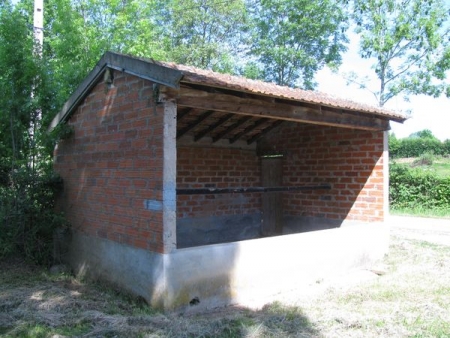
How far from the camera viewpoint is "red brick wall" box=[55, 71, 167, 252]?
5016mm

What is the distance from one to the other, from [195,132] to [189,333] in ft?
15.9

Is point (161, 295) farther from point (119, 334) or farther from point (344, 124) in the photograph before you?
point (344, 124)

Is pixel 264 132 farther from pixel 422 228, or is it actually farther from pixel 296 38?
pixel 296 38

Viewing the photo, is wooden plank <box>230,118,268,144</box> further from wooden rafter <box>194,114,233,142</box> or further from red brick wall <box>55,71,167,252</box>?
red brick wall <box>55,71,167,252</box>

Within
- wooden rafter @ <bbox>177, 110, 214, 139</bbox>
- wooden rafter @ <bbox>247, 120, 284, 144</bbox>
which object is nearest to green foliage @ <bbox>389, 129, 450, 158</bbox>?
wooden rafter @ <bbox>247, 120, 284, 144</bbox>

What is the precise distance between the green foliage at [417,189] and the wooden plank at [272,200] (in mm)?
8955

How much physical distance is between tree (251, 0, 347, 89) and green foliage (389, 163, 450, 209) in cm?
894

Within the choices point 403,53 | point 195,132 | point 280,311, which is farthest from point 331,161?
point 403,53

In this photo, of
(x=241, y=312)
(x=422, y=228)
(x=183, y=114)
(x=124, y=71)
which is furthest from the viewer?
(x=422, y=228)

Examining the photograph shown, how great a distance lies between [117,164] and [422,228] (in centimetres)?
984

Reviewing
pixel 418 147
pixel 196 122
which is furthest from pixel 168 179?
pixel 418 147

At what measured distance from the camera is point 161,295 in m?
4.78

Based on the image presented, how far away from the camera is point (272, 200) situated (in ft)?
30.5

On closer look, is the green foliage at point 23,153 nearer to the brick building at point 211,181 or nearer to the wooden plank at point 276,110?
the brick building at point 211,181
